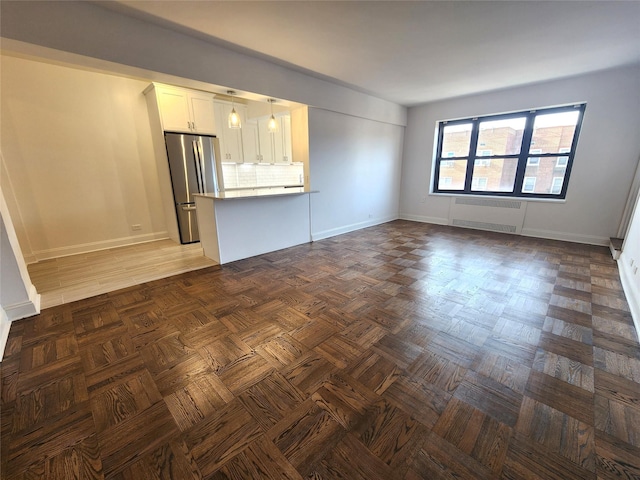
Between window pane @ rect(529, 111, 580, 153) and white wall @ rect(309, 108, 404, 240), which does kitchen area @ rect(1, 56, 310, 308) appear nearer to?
white wall @ rect(309, 108, 404, 240)

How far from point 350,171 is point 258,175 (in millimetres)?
1905

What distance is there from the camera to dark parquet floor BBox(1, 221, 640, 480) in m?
1.13

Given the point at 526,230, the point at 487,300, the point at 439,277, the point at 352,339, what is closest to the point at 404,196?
the point at 526,230

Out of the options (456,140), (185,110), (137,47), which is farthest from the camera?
(456,140)

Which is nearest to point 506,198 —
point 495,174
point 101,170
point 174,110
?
point 495,174

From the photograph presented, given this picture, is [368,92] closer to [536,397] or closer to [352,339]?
[352,339]

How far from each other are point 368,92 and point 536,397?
4827 millimetres

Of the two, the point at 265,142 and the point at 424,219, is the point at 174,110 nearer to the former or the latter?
the point at 265,142

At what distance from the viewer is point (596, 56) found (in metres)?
3.17

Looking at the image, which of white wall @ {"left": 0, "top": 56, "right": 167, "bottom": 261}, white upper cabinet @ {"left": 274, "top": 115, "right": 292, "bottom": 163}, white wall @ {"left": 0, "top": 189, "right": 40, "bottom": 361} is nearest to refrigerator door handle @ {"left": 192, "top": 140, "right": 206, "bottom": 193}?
white wall @ {"left": 0, "top": 56, "right": 167, "bottom": 261}

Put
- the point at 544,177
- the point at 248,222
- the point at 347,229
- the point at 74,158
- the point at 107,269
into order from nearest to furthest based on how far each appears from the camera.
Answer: the point at 107,269
the point at 248,222
the point at 74,158
the point at 544,177
the point at 347,229

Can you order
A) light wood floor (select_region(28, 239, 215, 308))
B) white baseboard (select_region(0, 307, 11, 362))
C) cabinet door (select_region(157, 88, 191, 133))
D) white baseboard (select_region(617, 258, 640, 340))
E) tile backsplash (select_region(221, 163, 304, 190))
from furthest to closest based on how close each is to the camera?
tile backsplash (select_region(221, 163, 304, 190)) < cabinet door (select_region(157, 88, 191, 133)) < light wood floor (select_region(28, 239, 215, 308)) < white baseboard (select_region(617, 258, 640, 340)) < white baseboard (select_region(0, 307, 11, 362))

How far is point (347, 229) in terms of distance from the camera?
5234mm

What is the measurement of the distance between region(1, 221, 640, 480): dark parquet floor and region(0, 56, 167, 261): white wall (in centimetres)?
218
